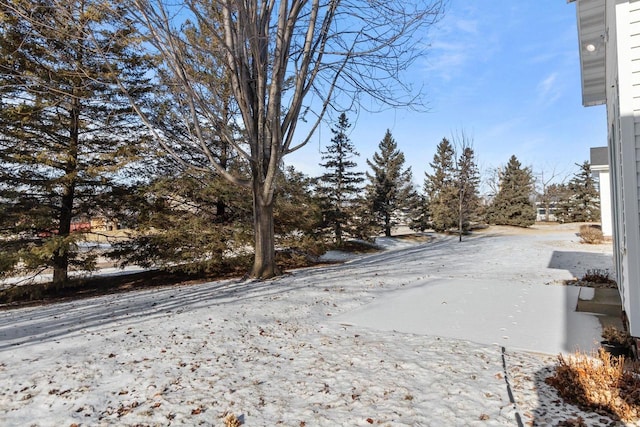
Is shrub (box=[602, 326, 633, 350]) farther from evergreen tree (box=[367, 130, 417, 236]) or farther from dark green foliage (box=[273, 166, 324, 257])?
evergreen tree (box=[367, 130, 417, 236])

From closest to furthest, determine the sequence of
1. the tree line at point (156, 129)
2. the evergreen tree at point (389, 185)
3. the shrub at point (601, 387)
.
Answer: the shrub at point (601, 387), the tree line at point (156, 129), the evergreen tree at point (389, 185)

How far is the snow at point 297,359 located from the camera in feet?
8.55

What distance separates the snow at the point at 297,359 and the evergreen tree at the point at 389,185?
18.3m

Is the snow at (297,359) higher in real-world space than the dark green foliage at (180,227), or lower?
lower

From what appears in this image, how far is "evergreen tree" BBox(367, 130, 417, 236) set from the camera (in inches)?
991

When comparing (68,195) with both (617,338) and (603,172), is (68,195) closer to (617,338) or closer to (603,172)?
(617,338)

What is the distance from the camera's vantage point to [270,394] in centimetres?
289

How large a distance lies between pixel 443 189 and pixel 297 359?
28.4 m

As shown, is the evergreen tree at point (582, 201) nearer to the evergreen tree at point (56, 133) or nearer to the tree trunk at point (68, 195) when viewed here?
the evergreen tree at point (56, 133)

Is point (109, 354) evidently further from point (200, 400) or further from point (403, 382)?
point (403, 382)

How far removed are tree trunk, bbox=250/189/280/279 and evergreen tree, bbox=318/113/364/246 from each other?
10781mm

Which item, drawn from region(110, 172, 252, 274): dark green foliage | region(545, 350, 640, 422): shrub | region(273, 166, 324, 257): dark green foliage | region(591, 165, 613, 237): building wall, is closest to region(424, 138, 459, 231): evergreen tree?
region(591, 165, 613, 237): building wall

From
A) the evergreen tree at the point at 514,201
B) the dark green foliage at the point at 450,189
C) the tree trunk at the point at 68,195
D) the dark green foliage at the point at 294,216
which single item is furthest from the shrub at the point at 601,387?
the evergreen tree at the point at 514,201

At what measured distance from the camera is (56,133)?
10531mm
